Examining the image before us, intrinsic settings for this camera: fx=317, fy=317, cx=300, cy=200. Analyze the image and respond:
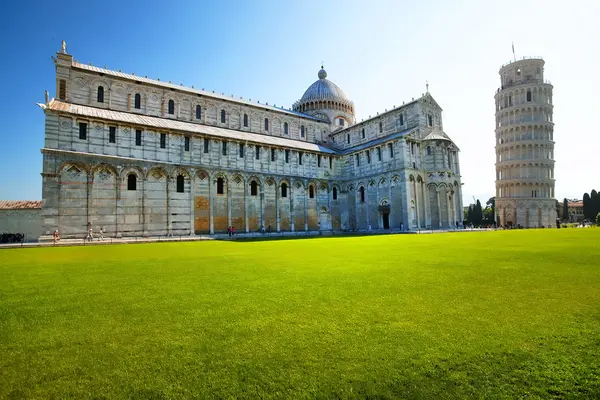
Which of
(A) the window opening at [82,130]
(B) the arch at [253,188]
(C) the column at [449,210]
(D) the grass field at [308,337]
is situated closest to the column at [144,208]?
(A) the window opening at [82,130]

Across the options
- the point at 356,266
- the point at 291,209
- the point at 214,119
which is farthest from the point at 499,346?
the point at 214,119

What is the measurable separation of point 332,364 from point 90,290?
635cm

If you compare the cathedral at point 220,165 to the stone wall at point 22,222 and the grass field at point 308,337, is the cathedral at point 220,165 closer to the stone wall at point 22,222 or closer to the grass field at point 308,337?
the stone wall at point 22,222

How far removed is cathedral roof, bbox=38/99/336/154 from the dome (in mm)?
13575

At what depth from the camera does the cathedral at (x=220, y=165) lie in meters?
29.1

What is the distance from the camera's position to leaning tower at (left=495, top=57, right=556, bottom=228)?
60.4 m

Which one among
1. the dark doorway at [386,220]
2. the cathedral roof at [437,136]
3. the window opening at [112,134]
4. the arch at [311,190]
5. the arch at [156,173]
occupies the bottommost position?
the dark doorway at [386,220]

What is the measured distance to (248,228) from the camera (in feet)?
124

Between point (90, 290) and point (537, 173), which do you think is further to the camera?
point (537, 173)

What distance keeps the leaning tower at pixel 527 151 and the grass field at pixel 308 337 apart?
209 ft

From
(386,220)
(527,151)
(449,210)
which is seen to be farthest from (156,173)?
(527,151)

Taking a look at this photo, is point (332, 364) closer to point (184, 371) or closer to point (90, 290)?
point (184, 371)

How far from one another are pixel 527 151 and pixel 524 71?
16.6 m

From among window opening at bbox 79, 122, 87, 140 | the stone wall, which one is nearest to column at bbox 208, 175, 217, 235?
window opening at bbox 79, 122, 87, 140
